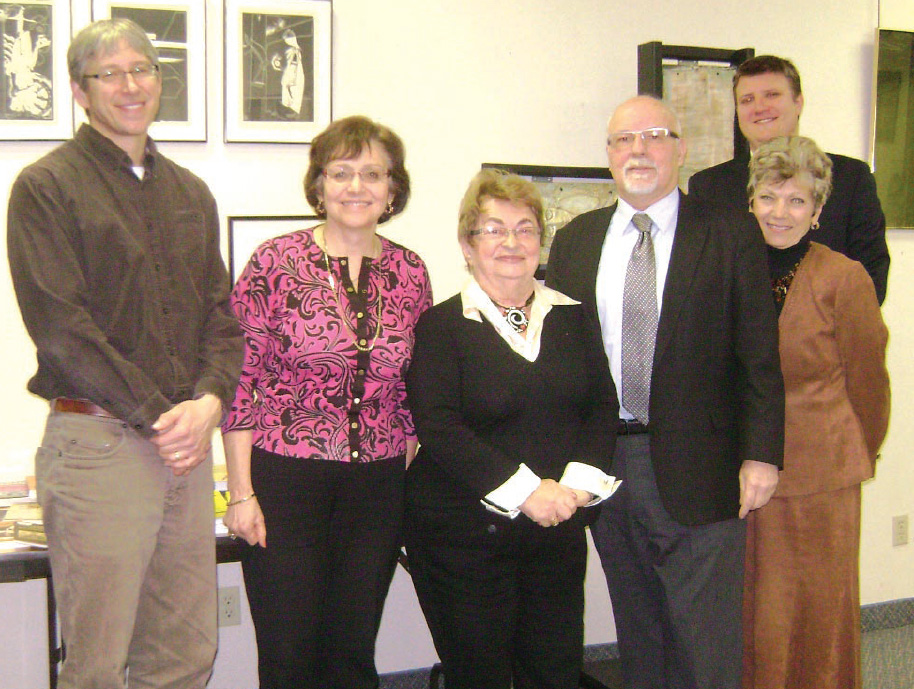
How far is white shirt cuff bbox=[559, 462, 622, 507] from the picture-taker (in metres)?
1.87

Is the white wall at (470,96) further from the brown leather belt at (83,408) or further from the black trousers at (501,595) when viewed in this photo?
the black trousers at (501,595)

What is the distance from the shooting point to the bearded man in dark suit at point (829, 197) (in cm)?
258

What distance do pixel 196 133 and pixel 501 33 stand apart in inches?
41.2

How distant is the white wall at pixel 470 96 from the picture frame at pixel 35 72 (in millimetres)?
53

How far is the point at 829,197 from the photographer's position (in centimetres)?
260

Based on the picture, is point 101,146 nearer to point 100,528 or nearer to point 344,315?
point 344,315

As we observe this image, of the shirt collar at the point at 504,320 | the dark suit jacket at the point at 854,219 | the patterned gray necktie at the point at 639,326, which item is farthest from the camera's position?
the dark suit jacket at the point at 854,219

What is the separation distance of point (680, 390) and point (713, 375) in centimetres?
9

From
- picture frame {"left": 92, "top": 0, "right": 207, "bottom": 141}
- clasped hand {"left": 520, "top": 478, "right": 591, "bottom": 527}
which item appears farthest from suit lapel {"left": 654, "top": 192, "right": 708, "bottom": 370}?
picture frame {"left": 92, "top": 0, "right": 207, "bottom": 141}

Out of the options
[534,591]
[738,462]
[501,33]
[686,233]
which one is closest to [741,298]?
[686,233]

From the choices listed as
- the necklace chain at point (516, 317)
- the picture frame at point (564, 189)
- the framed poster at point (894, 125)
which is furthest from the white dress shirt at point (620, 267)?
the framed poster at point (894, 125)


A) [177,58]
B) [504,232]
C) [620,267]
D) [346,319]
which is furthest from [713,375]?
[177,58]

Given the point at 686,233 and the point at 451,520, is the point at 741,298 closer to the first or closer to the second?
the point at 686,233

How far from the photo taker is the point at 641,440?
2070 millimetres
